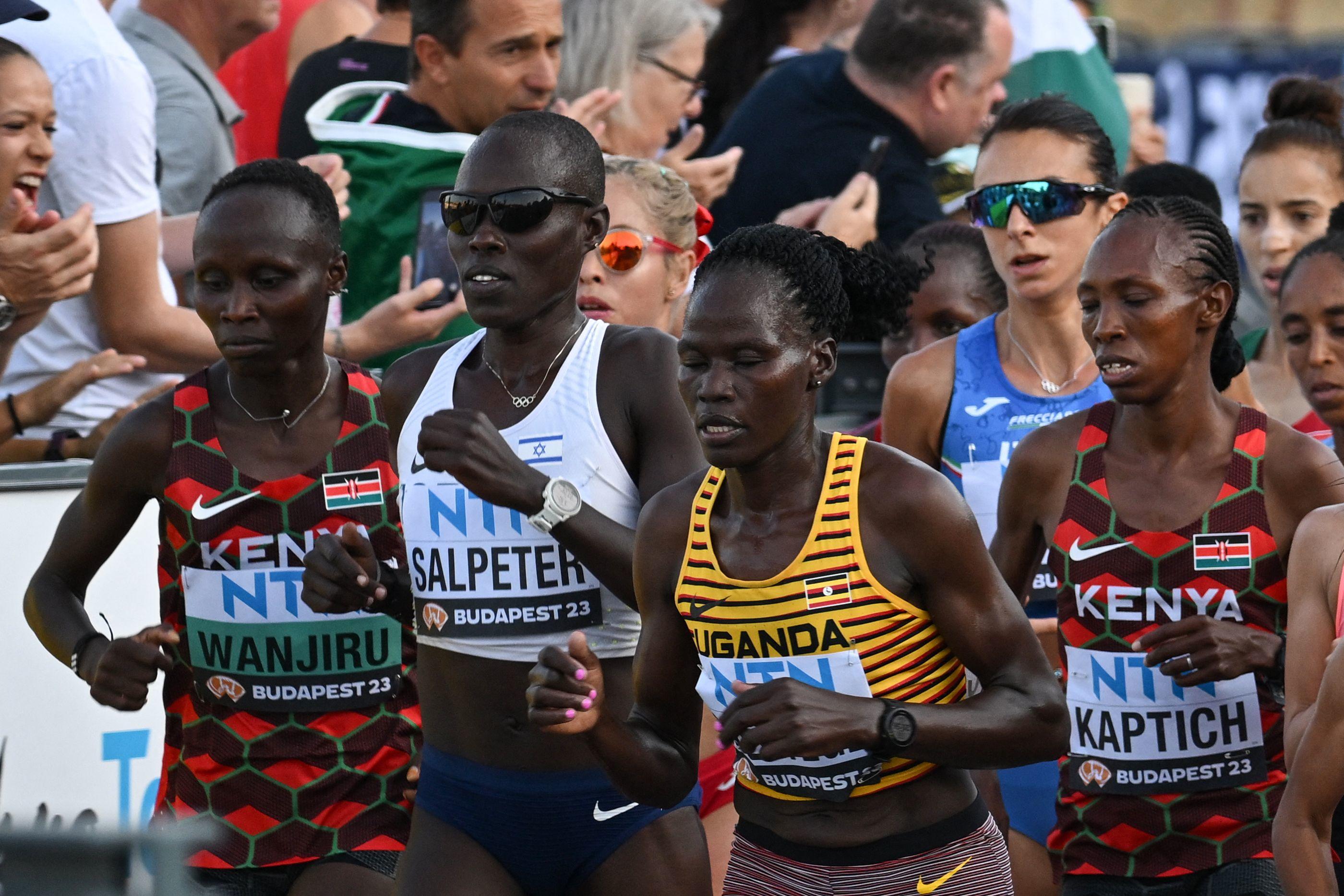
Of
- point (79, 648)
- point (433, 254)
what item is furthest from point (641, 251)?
point (79, 648)

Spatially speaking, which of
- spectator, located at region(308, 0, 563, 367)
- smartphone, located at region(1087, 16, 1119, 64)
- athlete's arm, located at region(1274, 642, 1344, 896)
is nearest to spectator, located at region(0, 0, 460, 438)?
spectator, located at region(308, 0, 563, 367)

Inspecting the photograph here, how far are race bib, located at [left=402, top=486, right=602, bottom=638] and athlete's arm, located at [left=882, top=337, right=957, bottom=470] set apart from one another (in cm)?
148

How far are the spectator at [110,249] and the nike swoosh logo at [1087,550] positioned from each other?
85.1 inches

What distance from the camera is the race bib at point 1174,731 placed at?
4145 millimetres

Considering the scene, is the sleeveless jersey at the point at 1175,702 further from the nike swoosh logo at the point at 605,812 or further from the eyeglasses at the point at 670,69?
the eyeglasses at the point at 670,69

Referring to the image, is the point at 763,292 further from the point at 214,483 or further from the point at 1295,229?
the point at 1295,229

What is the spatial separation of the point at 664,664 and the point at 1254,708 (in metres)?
1.40

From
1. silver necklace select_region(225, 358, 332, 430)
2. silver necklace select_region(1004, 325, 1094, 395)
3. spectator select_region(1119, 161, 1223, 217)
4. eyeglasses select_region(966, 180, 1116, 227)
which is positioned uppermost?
eyeglasses select_region(966, 180, 1116, 227)

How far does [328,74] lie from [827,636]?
12.5 feet

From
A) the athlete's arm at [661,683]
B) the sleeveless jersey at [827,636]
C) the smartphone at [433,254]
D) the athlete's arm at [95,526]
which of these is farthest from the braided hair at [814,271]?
the smartphone at [433,254]

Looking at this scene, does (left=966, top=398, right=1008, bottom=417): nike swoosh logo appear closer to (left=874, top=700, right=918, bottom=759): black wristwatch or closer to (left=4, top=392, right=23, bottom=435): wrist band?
(left=874, top=700, right=918, bottom=759): black wristwatch

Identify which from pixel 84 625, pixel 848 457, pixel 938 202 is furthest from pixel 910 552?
pixel 938 202

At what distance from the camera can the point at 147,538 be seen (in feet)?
18.0

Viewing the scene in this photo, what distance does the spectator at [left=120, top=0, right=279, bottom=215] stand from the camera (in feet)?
21.3
